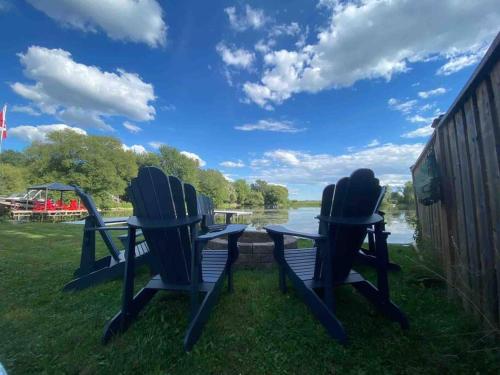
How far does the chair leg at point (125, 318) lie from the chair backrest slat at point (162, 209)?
32cm

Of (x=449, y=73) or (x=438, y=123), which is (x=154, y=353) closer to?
(x=438, y=123)

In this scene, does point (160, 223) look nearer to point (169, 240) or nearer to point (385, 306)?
point (169, 240)

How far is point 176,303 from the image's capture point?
1.94 meters

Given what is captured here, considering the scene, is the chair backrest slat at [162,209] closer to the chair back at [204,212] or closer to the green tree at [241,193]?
the chair back at [204,212]

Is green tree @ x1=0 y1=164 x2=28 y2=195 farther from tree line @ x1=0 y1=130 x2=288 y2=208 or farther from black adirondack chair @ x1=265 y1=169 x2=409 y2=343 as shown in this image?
black adirondack chair @ x1=265 y1=169 x2=409 y2=343

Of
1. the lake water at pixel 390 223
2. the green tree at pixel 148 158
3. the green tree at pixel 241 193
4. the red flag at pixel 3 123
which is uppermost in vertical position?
the green tree at pixel 148 158

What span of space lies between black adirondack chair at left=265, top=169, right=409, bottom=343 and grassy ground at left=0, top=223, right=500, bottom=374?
133 millimetres

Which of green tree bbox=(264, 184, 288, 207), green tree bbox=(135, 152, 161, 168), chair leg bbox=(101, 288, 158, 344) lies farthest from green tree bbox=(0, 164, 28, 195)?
green tree bbox=(264, 184, 288, 207)

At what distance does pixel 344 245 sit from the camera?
5.18ft

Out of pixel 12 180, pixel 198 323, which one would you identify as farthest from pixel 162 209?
pixel 12 180

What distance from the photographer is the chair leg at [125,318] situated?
1448mm

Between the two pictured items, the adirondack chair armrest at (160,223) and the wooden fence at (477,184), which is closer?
the wooden fence at (477,184)

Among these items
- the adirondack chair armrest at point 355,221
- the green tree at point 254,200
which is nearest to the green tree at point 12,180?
the adirondack chair armrest at point 355,221

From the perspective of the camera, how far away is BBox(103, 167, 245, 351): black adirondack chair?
1436mm
